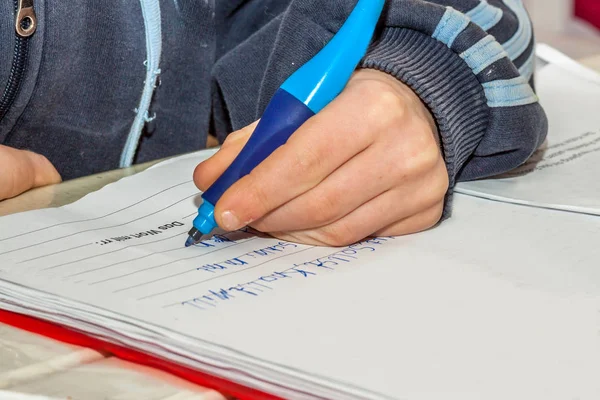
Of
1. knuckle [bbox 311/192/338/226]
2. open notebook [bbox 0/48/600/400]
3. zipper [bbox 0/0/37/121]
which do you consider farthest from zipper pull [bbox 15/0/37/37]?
knuckle [bbox 311/192/338/226]

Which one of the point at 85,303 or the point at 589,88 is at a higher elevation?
the point at 85,303

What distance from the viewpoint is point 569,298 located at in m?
0.32

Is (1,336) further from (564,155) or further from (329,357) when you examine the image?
(564,155)

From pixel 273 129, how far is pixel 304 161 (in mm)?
22

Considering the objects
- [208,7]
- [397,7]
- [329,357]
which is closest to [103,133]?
[208,7]

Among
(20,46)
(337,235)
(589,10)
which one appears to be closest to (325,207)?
(337,235)

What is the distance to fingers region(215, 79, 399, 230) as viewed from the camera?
0.35 m

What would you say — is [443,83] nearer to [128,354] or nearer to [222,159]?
[222,159]

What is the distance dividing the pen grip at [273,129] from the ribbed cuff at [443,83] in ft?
0.24

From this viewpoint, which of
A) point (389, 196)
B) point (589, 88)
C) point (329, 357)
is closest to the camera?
point (329, 357)

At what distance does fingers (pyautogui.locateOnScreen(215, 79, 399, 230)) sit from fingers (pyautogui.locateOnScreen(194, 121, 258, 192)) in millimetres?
27

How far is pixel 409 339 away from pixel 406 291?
0.04m

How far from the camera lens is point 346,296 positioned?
31cm

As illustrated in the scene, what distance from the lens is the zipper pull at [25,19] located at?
45cm
